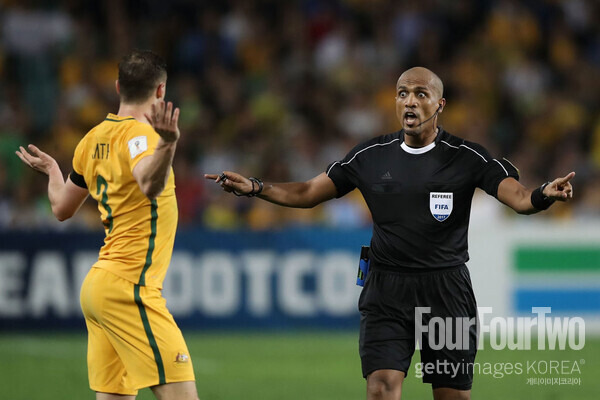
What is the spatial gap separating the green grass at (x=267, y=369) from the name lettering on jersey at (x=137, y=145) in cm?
410

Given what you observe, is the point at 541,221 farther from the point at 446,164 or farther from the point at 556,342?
the point at 446,164

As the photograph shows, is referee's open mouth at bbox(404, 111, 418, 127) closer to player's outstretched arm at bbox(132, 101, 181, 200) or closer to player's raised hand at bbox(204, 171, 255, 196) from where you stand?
player's raised hand at bbox(204, 171, 255, 196)

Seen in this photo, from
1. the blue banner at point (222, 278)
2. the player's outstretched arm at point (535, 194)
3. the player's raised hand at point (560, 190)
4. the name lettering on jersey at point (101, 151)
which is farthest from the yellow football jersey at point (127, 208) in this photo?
the blue banner at point (222, 278)

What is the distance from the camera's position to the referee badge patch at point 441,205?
645cm

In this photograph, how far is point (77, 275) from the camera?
13164mm

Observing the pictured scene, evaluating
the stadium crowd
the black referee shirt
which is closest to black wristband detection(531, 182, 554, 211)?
the black referee shirt

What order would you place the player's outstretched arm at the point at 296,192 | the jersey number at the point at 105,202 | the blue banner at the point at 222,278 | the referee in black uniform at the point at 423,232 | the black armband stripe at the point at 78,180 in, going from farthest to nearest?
the blue banner at the point at 222,278 → the player's outstretched arm at the point at 296,192 → the referee in black uniform at the point at 423,232 → the black armband stripe at the point at 78,180 → the jersey number at the point at 105,202

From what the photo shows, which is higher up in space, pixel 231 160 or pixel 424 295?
pixel 231 160

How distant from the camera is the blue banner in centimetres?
1316

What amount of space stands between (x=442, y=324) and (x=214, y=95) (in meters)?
10.8

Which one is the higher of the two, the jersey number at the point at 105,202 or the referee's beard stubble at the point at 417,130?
the referee's beard stubble at the point at 417,130

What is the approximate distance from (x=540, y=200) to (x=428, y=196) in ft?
2.44

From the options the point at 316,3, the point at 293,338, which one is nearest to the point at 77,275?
the point at 293,338

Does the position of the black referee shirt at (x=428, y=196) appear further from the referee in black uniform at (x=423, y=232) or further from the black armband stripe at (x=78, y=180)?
the black armband stripe at (x=78, y=180)
